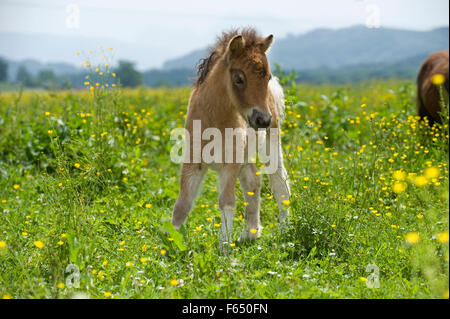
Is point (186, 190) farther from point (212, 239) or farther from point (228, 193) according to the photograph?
point (212, 239)

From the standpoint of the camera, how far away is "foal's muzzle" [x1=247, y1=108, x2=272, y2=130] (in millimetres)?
3697

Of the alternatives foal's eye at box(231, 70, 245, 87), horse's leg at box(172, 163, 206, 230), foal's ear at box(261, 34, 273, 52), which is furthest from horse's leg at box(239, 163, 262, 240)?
foal's ear at box(261, 34, 273, 52)

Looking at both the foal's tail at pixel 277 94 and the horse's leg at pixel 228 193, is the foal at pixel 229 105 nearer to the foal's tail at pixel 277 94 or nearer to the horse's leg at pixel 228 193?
the horse's leg at pixel 228 193

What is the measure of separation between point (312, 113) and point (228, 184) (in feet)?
17.9

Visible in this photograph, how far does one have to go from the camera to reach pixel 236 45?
12.7 ft

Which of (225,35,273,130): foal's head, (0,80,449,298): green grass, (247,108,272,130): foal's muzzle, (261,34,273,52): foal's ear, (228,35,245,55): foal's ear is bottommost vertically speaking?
(0,80,449,298): green grass

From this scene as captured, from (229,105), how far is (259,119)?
55 centimetres

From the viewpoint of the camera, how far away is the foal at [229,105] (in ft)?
12.5

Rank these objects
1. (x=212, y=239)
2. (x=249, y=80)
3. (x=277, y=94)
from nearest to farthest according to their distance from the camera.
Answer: (x=212, y=239) → (x=249, y=80) → (x=277, y=94)

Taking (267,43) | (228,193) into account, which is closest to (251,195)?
(228,193)

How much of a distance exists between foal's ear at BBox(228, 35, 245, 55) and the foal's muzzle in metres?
0.60

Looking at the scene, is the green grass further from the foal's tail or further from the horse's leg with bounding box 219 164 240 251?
the foal's tail
